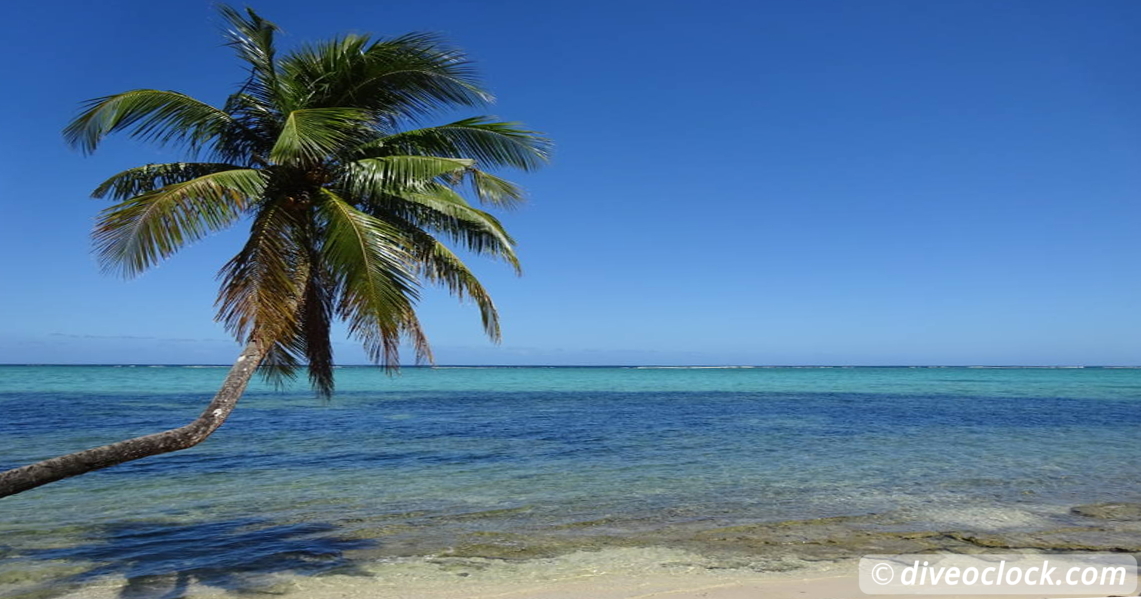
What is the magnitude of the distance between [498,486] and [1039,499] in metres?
9.83

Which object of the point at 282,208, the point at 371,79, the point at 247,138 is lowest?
the point at 282,208

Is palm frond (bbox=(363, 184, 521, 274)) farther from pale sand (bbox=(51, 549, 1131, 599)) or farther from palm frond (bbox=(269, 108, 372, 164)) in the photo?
pale sand (bbox=(51, 549, 1131, 599))

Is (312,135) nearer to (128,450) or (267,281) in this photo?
(267,281)

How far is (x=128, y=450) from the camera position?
570 centimetres

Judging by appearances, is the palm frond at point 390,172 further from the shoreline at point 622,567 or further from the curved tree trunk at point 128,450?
the shoreline at point 622,567

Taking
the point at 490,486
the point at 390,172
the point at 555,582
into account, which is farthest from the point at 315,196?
the point at 490,486

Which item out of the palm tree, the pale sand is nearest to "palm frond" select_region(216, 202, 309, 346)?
the palm tree

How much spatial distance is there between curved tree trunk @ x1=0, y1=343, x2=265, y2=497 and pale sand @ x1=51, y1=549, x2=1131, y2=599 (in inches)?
103

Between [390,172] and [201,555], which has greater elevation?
[390,172]

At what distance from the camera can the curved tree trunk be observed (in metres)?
5.43

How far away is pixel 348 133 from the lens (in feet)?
25.0

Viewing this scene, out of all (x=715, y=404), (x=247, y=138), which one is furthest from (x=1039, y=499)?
(x=715, y=404)

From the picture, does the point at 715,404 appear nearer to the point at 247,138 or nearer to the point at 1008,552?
the point at 1008,552

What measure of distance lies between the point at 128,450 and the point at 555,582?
14.8ft
